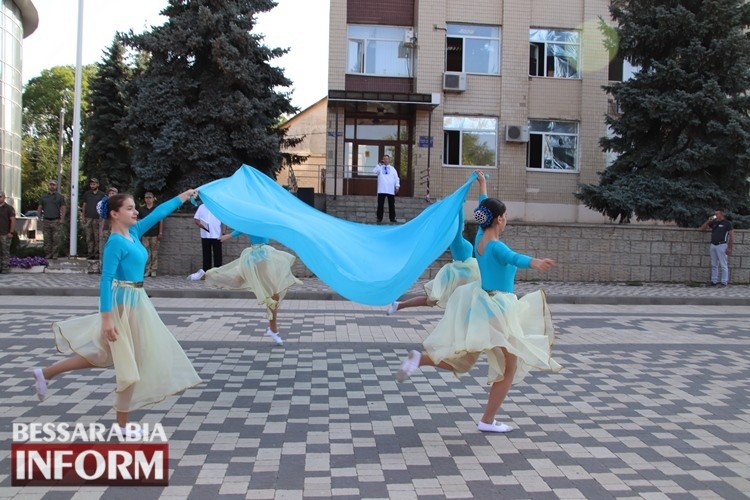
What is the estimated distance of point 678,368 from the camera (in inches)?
348

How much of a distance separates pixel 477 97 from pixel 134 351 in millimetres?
24017

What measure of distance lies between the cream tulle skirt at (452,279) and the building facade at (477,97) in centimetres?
1833

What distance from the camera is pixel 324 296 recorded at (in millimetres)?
15625

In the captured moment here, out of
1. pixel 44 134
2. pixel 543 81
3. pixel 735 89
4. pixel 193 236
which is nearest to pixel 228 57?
pixel 193 236

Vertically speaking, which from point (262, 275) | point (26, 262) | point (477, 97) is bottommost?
point (26, 262)

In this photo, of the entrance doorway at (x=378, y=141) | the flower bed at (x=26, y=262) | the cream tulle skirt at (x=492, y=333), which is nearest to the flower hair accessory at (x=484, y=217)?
the cream tulle skirt at (x=492, y=333)

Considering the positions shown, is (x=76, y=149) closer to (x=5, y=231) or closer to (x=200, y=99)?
(x=5, y=231)

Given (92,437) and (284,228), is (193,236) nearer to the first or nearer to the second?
(284,228)

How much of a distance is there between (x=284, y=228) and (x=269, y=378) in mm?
1816

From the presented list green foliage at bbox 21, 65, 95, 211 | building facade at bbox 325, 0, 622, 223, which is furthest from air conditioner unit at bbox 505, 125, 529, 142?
green foliage at bbox 21, 65, 95, 211

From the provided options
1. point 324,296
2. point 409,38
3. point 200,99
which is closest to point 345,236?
point 324,296

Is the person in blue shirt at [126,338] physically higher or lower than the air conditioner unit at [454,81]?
lower

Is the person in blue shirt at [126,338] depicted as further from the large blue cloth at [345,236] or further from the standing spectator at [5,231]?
the standing spectator at [5,231]

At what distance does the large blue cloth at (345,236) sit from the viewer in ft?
22.1
